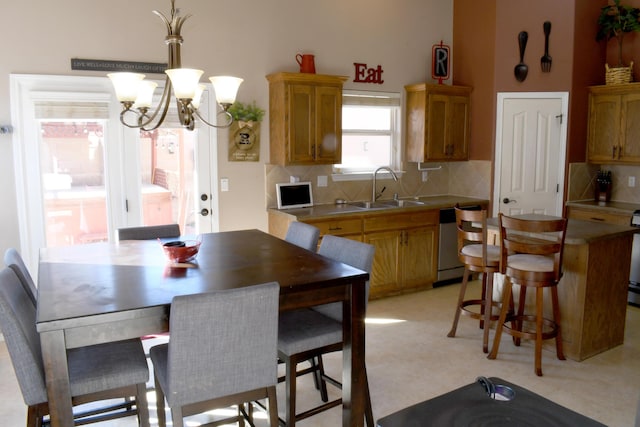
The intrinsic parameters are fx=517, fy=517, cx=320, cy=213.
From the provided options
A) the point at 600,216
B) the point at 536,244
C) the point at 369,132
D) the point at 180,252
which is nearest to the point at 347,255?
the point at 180,252

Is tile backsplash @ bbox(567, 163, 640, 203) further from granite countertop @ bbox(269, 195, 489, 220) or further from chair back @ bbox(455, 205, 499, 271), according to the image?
chair back @ bbox(455, 205, 499, 271)

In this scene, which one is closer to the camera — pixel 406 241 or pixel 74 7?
pixel 74 7

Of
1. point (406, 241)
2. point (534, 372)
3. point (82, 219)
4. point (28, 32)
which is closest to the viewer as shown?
point (534, 372)

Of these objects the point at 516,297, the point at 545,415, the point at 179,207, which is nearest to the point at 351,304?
the point at 545,415

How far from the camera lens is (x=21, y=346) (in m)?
2.09

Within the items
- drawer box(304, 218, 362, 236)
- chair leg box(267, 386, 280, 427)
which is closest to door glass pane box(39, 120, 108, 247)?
drawer box(304, 218, 362, 236)

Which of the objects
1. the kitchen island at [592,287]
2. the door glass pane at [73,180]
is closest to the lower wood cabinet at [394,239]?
the kitchen island at [592,287]

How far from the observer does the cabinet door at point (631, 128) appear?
17.3ft

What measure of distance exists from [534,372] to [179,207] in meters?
3.26

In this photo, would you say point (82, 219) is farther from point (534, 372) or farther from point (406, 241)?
point (534, 372)

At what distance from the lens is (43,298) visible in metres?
2.19

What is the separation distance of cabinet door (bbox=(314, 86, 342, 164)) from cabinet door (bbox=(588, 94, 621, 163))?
2783 mm

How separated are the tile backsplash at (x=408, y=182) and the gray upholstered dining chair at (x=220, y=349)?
119 inches

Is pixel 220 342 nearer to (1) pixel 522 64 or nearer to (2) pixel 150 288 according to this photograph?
(2) pixel 150 288
